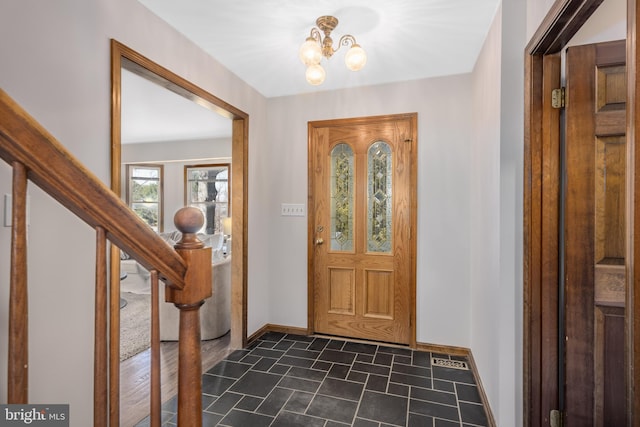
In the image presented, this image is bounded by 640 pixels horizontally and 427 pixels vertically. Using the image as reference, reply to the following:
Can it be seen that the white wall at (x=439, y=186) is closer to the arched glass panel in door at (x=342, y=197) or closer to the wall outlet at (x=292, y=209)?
the arched glass panel in door at (x=342, y=197)

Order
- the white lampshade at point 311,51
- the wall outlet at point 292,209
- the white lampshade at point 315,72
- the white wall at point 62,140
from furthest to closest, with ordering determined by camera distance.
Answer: the wall outlet at point 292,209, the white lampshade at point 315,72, the white lampshade at point 311,51, the white wall at point 62,140

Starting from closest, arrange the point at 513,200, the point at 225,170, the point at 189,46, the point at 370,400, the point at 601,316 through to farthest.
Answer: the point at 601,316 < the point at 513,200 < the point at 370,400 < the point at 189,46 < the point at 225,170

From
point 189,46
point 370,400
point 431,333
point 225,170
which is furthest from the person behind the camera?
point 225,170

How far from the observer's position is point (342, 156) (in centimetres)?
320

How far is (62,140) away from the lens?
1464mm

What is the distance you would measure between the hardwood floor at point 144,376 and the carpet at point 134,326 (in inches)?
5.0

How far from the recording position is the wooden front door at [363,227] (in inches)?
117

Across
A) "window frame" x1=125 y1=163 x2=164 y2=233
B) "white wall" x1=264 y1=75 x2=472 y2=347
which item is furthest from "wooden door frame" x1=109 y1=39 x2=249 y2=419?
"window frame" x1=125 y1=163 x2=164 y2=233

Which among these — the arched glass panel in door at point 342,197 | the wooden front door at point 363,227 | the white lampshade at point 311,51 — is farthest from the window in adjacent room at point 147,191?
the white lampshade at point 311,51

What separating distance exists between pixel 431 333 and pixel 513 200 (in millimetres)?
1630

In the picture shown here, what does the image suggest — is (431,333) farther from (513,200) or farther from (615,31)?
(615,31)

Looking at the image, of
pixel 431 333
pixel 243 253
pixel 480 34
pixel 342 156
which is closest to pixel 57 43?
pixel 243 253

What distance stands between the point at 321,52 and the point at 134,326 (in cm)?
333
